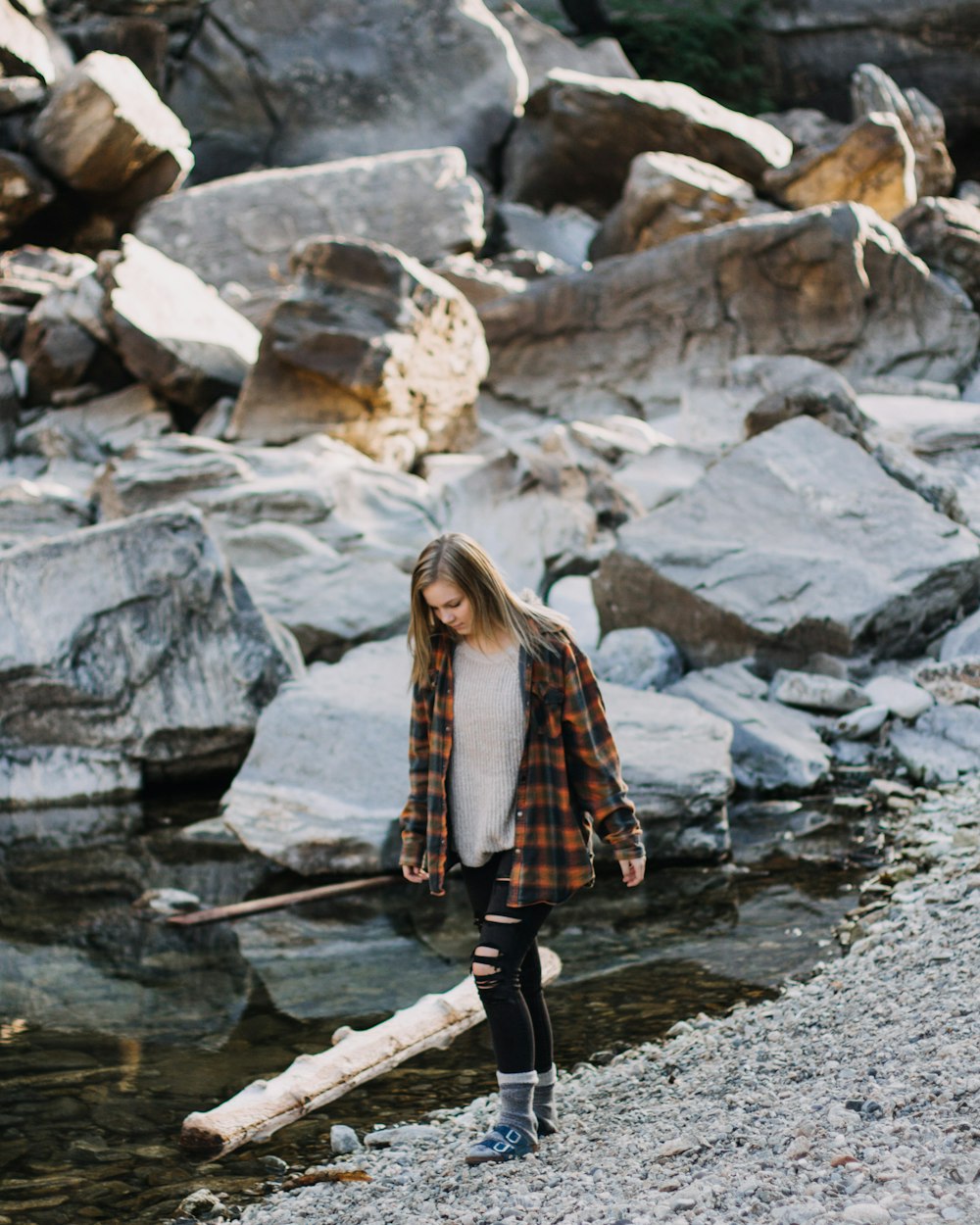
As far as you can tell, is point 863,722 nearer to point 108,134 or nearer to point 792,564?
point 792,564

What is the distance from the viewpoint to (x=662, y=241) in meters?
20.3

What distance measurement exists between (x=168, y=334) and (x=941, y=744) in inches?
428

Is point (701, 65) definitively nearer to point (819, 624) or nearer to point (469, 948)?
point (819, 624)

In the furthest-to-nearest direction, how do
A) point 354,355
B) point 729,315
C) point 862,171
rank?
point 862,171, point 729,315, point 354,355

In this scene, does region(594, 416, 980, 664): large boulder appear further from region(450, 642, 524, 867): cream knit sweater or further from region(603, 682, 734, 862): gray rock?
region(450, 642, 524, 867): cream knit sweater

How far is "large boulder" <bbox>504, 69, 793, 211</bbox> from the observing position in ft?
72.8

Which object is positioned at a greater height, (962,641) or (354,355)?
→ (354,355)

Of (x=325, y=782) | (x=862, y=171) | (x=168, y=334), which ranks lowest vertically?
(x=325, y=782)

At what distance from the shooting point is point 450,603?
366 cm

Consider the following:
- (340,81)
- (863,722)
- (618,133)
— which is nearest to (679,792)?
(863,722)

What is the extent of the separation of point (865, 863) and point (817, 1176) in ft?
13.6

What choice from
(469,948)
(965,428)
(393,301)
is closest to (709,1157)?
(469,948)

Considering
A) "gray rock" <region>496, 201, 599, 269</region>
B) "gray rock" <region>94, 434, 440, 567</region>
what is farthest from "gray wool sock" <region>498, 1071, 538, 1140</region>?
"gray rock" <region>496, 201, 599, 269</region>

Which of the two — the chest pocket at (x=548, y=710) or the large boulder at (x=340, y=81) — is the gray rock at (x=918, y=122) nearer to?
the large boulder at (x=340, y=81)
